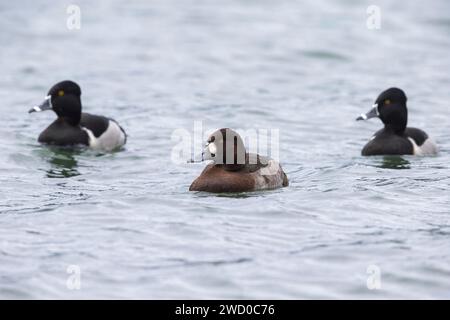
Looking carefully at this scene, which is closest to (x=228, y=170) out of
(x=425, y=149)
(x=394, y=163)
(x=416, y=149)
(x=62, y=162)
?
(x=394, y=163)

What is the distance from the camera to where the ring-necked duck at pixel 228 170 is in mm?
12047

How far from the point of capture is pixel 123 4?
91.3 feet

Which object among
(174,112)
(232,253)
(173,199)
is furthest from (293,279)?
(174,112)

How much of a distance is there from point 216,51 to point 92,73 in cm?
335

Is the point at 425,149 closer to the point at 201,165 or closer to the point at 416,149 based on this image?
the point at 416,149

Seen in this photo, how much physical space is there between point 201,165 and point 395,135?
2810 mm

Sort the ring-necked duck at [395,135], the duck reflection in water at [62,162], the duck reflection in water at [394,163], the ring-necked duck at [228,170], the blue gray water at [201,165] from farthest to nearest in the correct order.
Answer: the ring-necked duck at [395,135] → the duck reflection in water at [394,163] → the duck reflection in water at [62,162] → the ring-necked duck at [228,170] → the blue gray water at [201,165]

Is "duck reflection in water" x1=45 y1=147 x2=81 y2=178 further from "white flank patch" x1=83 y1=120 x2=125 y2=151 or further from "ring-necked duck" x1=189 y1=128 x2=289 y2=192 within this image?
"ring-necked duck" x1=189 y1=128 x2=289 y2=192

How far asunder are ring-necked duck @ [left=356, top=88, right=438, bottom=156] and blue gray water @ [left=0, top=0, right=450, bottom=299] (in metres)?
0.24

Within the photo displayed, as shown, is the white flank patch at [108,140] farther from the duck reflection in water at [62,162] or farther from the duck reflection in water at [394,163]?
the duck reflection in water at [394,163]

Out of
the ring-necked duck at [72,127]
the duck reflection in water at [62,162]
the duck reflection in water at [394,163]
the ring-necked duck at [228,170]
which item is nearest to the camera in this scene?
the ring-necked duck at [228,170]

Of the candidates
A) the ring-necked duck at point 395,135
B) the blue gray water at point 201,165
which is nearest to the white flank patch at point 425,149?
the ring-necked duck at point 395,135

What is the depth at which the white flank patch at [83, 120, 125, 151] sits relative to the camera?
1580 centimetres

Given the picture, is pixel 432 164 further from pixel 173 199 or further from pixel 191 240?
pixel 191 240
